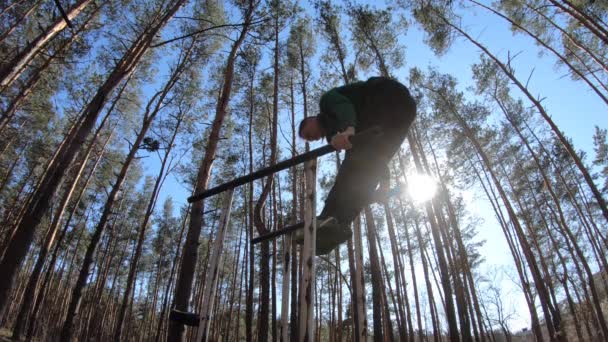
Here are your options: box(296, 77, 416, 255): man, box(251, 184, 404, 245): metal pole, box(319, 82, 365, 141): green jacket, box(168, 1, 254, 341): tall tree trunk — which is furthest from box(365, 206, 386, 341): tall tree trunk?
box(319, 82, 365, 141): green jacket

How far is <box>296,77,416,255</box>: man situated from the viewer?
2170mm

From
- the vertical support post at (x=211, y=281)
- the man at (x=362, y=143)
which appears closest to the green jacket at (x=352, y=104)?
the man at (x=362, y=143)

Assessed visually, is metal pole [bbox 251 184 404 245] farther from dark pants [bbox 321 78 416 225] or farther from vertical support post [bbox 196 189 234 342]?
vertical support post [bbox 196 189 234 342]

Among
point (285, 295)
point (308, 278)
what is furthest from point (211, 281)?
point (308, 278)

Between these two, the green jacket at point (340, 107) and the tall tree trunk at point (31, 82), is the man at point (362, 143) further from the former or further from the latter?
the tall tree trunk at point (31, 82)

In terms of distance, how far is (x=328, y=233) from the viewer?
82.4 inches

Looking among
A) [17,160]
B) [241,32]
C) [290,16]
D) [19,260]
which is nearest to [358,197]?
[19,260]

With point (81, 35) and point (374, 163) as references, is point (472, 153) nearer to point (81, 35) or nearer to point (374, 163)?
point (374, 163)

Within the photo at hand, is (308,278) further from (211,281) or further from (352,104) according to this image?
(352,104)

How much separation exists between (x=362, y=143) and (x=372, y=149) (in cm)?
12

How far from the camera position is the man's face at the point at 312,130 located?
2168mm

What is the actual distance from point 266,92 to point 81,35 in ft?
22.4

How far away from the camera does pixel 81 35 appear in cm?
1119

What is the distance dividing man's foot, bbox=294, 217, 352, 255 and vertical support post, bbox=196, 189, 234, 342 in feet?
1.61
